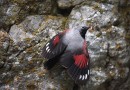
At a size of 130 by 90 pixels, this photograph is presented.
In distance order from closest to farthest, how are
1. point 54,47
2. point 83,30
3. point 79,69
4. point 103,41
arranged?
point 79,69 < point 54,47 < point 83,30 < point 103,41

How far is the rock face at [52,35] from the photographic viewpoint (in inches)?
215

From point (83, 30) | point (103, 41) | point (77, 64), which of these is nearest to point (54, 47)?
point (77, 64)

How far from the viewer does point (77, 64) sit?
517cm

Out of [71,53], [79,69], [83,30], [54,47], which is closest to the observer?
[79,69]

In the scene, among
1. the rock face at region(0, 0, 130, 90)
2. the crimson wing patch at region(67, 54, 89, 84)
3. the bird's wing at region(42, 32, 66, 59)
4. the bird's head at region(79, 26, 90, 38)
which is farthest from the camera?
the bird's head at region(79, 26, 90, 38)

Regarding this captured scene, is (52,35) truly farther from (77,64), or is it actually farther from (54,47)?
(77,64)

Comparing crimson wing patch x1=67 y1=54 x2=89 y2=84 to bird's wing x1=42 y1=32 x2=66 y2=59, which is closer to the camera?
crimson wing patch x1=67 y1=54 x2=89 y2=84

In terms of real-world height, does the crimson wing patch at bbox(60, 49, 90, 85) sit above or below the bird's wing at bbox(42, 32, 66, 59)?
below

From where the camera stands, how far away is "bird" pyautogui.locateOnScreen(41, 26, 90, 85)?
5.16 metres

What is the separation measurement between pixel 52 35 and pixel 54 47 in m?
0.54

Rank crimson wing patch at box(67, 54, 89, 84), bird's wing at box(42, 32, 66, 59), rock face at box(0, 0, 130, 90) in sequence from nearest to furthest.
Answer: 1. crimson wing patch at box(67, 54, 89, 84)
2. bird's wing at box(42, 32, 66, 59)
3. rock face at box(0, 0, 130, 90)

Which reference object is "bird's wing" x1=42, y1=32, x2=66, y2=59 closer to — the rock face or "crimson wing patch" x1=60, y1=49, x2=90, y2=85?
"crimson wing patch" x1=60, y1=49, x2=90, y2=85

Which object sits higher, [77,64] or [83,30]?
[83,30]

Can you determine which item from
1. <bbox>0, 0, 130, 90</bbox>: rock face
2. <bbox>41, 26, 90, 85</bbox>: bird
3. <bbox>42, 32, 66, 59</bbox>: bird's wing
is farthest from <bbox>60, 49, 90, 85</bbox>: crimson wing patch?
<bbox>0, 0, 130, 90</bbox>: rock face
